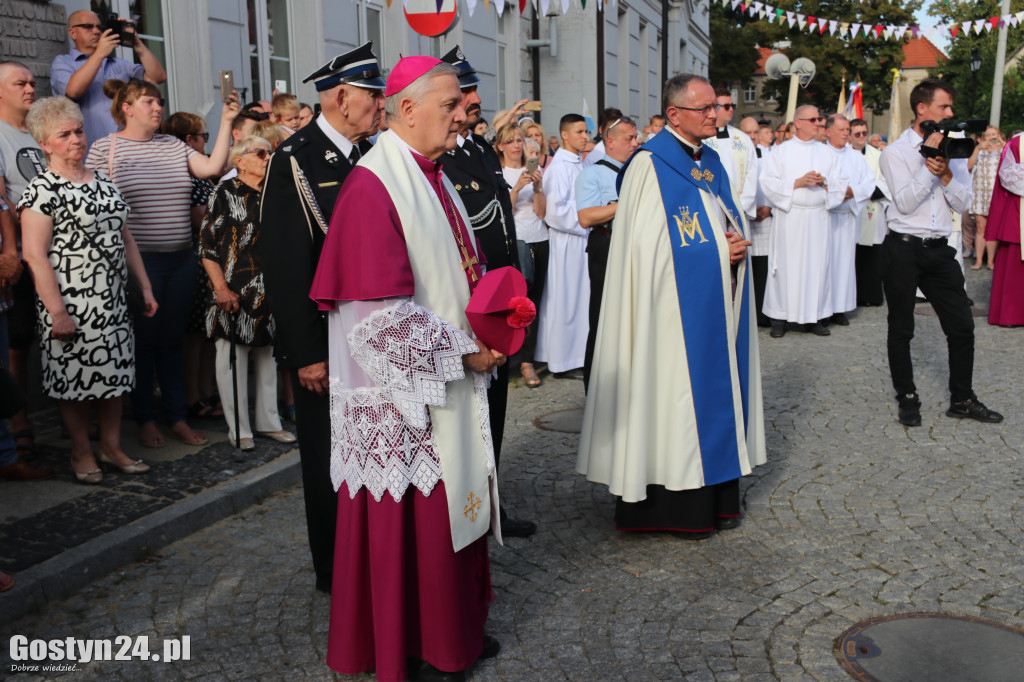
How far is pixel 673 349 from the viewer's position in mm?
4695

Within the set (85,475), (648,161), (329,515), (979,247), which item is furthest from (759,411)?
(979,247)

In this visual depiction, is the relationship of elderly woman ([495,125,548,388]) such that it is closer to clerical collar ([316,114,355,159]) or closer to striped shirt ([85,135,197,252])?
striped shirt ([85,135,197,252])

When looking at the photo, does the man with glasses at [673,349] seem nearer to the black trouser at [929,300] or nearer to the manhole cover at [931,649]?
the manhole cover at [931,649]

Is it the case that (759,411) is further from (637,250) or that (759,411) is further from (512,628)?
(512,628)

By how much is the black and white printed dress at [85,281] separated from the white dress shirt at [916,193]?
15.7 ft

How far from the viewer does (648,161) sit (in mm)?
4801

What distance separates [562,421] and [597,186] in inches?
64.4

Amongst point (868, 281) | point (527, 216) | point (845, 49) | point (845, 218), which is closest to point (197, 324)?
point (527, 216)

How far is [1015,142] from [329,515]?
8.71m

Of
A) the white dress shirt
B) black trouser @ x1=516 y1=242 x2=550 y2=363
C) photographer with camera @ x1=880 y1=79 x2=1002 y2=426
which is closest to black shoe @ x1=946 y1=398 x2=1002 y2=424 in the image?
photographer with camera @ x1=880 y1=79 x2=1002 y2=426

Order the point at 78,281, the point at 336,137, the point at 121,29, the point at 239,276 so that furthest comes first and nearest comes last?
the point at 121,29 → the point at 239,276 → the point at 78,281 → the point at 336,137

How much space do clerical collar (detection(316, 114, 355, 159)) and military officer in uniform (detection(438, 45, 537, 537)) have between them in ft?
1.97

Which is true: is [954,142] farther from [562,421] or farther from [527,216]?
[527,216]

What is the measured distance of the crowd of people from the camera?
326cm
